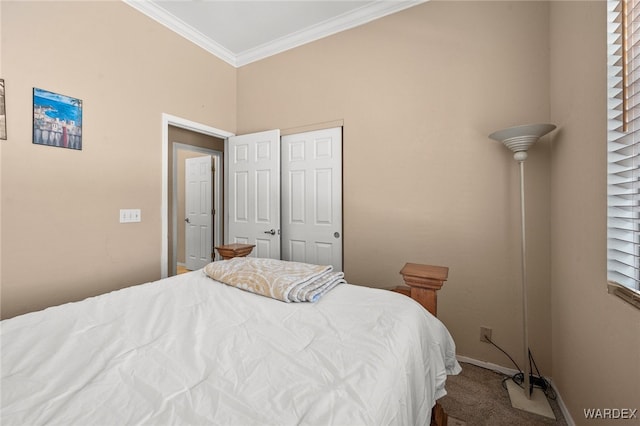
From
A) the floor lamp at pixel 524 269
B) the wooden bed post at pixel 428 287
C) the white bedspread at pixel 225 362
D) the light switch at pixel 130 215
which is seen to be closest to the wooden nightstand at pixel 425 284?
the wooden bed post at pixel 428 287

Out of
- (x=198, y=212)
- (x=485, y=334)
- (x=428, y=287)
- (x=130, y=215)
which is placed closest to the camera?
(x=428, y=287)

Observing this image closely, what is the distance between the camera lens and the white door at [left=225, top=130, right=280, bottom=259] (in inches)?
121

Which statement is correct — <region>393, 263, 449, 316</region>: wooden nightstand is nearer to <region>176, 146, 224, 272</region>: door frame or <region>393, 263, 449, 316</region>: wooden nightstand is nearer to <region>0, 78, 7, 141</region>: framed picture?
<region>0, 78, 7, 141</region>: framed picture

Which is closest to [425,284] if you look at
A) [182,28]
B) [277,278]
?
[277,278]

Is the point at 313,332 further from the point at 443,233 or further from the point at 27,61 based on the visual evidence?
the point at 27,61

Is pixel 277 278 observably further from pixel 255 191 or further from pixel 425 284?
pixel 255 191

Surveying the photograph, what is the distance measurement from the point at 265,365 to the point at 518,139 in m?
1.99

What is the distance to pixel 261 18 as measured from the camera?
2715 mm

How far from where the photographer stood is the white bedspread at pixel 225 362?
0.64m

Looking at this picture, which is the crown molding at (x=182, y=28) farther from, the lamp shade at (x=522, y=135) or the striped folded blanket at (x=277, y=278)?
the lamp shade at (x=522, y=135)

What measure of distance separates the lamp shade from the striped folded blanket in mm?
1444

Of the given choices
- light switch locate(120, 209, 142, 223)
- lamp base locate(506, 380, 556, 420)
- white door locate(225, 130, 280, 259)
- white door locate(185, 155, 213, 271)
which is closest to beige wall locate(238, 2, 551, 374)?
lamp base locate(506, 380, 556, 420)

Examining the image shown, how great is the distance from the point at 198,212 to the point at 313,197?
2.90m

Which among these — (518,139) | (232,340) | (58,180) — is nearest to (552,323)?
(518,139)
